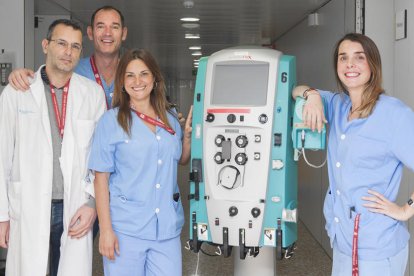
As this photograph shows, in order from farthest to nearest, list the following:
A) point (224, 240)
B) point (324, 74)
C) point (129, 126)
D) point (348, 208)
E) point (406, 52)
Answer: point (324, 74)
point (406, 52)
point (224, 240)
point (129, 126)
point (348, 208)

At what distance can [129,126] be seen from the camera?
2.29 meters

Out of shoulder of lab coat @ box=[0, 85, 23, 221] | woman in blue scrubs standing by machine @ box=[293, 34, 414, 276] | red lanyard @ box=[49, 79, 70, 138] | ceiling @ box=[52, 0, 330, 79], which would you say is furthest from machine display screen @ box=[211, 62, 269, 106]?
ceiling @ box=[52, 0, 330, 79]

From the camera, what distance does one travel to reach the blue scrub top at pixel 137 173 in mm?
2279

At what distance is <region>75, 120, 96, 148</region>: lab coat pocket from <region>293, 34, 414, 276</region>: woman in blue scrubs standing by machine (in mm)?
1134

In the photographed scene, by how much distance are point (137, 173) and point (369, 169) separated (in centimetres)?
99

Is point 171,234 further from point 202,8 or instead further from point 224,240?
point 202,8

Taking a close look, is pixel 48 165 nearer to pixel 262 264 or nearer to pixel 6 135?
pixel 6 135

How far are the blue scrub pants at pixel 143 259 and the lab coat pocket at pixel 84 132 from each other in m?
Result: 0.45

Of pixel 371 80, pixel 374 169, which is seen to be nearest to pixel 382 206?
pixel 374 169

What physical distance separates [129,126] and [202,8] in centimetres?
320

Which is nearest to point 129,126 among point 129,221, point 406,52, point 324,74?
point 129,221

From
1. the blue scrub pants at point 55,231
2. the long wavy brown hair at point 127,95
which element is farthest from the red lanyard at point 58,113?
the blue scrub pants at point 55,231

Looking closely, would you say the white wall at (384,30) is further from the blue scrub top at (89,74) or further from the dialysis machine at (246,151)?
the blue scrub top at (89,74)

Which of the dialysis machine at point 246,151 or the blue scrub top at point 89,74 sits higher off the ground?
the blue scrub top at point 89,74
